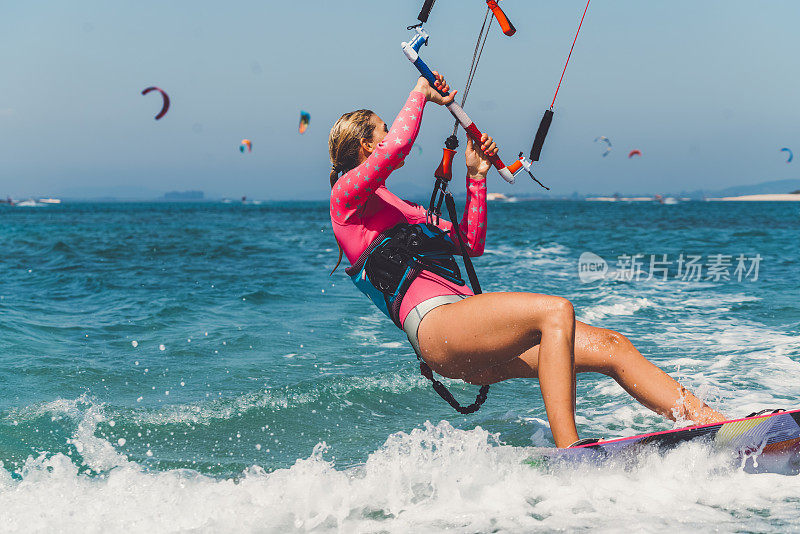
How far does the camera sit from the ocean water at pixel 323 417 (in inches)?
116

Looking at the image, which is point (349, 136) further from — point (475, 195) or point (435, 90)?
point (475, 195)

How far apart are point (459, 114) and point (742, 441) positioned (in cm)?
207

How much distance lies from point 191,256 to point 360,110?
1655 cm

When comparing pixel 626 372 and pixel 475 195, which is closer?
pixel 626 372

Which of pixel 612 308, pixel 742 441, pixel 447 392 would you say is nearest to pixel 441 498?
pixel 447 392

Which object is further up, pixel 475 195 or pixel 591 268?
pixel 475 195

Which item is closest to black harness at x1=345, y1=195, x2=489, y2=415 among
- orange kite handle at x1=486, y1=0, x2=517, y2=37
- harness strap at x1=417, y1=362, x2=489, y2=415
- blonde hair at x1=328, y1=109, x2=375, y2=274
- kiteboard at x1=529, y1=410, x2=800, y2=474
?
blonde hair at x1=328, y1=109, x2=375, y2=274

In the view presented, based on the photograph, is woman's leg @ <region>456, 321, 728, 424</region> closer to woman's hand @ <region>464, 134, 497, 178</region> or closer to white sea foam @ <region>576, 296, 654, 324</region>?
woman's hand @ <region>464, 134, 497, 178</region>

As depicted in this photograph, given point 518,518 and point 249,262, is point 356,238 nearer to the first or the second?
point 518,518

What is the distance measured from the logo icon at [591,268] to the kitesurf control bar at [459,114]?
9.93m

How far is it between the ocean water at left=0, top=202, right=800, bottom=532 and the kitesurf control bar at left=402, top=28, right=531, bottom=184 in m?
1.39

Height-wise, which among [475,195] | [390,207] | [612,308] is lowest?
[612,308]

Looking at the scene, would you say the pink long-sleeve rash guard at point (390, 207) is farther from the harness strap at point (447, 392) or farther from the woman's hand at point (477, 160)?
the harness strap at point (447, 392)

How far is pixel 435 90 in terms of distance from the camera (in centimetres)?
336
